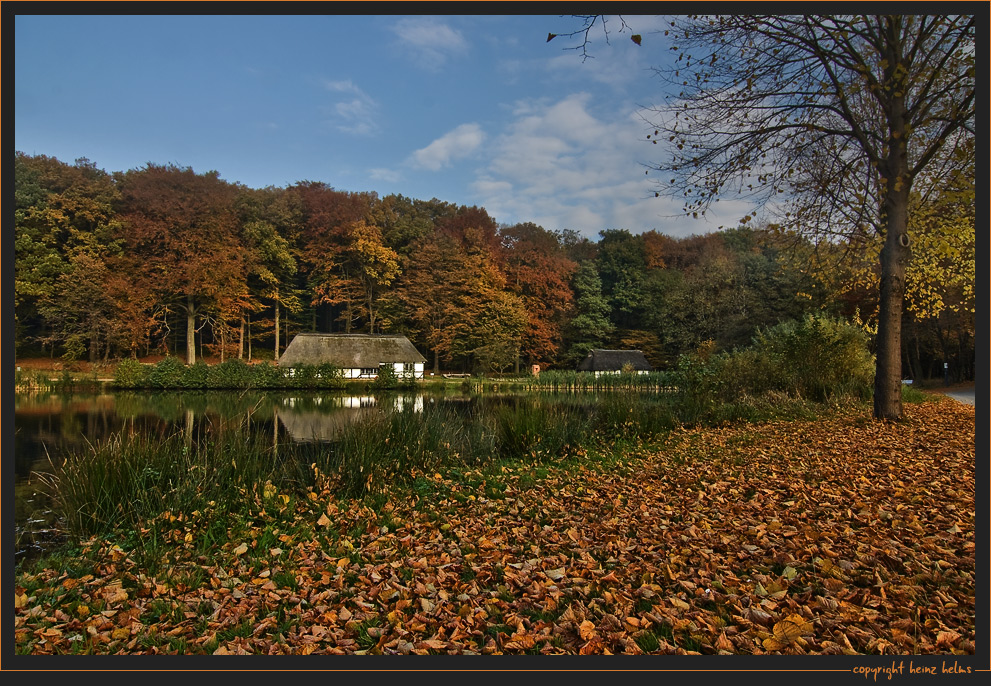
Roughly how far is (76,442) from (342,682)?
1008 cm

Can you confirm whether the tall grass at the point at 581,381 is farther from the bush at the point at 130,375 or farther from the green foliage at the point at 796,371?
the bush at the point at 130,375

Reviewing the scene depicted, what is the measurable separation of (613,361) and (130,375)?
22.1 m

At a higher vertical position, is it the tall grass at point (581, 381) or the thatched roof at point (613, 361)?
the thatched roof at point (613, 361)

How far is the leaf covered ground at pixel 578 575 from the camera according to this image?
2.39 m

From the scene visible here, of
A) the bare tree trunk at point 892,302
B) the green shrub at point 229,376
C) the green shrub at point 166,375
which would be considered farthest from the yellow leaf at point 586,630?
the green shrub at point 166,375

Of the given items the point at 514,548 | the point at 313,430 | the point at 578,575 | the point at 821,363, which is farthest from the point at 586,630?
the point at 821,363

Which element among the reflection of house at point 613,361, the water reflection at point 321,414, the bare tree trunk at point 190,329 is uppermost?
the bare tree trunk at point 190,329

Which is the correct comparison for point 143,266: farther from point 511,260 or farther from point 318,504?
point 318,504

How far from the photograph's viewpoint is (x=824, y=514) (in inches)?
144

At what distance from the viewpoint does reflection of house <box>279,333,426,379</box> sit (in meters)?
27.2

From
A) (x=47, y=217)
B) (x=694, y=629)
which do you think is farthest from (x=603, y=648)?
(x=47, y=217)

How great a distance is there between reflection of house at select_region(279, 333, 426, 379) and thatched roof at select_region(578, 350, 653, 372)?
29.9ft

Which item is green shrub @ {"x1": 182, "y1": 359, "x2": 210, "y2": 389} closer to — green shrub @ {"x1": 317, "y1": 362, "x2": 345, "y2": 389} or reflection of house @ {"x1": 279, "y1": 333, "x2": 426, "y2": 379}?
reflection of house @ {"x1": 279, "y1": 333, "x2": 426, "y2": 379}

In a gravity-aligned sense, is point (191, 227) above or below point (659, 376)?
above
